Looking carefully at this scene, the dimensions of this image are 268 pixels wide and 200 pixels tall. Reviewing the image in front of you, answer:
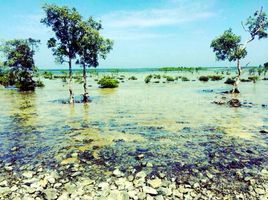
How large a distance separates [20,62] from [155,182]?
48.3 metres

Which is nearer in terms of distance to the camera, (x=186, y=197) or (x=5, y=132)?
(x=186, y=197)

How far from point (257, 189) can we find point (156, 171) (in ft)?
11.8

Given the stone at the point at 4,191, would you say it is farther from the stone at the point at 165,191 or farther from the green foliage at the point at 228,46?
the green foliage at the point at 228,46

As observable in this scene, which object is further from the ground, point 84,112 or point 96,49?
point 96,49

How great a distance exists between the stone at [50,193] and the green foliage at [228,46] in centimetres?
3946

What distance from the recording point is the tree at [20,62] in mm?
51594

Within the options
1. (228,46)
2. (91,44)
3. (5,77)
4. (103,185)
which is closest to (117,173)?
(103,185)

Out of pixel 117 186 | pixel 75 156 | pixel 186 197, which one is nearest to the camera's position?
pixel 186 197

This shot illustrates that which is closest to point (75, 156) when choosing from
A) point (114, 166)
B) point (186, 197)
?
point (114, 166)

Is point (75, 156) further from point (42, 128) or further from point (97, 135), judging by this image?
point (42, 128)

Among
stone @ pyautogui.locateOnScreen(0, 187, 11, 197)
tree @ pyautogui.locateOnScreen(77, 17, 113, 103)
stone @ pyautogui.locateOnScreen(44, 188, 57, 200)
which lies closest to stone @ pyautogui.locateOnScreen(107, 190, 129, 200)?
stone @ pyautogui.locateOnScreen(44, 188, 57, 200)

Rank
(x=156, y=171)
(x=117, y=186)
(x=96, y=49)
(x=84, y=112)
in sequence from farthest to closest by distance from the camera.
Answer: (x=96, y=49), (x=84, y=112), (x=156, y=171), (x=117, y=186)

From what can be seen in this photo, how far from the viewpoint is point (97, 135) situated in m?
17.7

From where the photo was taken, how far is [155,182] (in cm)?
1052
